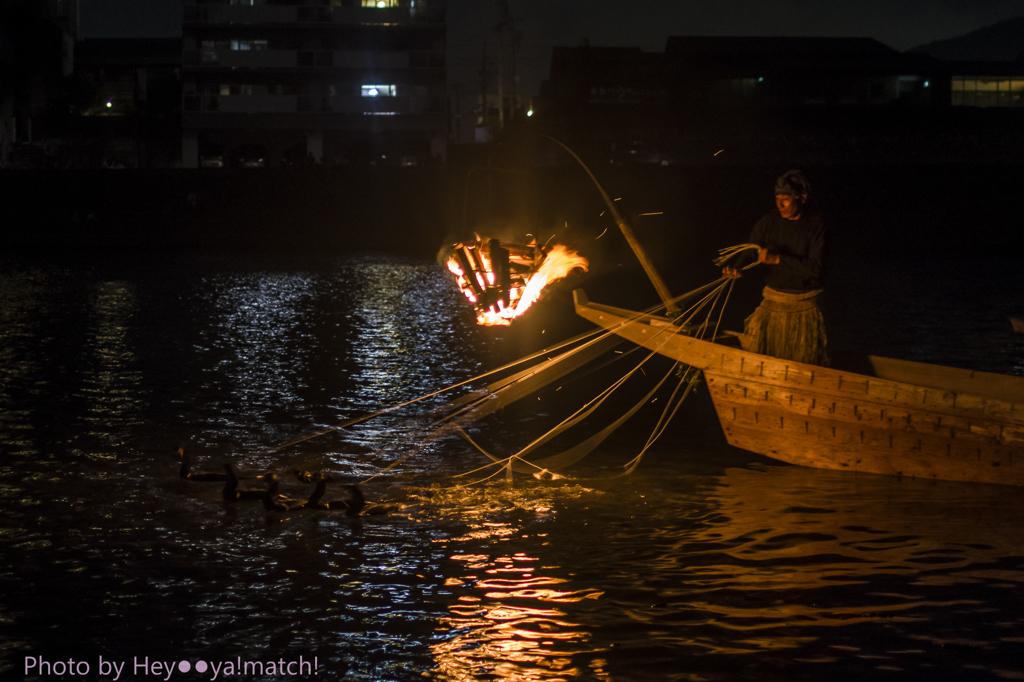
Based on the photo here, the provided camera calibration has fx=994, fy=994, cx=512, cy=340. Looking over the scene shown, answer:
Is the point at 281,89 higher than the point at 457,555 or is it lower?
higher

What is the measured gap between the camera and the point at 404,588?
6.44 m

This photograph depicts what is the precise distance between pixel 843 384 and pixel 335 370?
8679 millimetres

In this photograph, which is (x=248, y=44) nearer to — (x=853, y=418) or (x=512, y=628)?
(x=853, y=418)

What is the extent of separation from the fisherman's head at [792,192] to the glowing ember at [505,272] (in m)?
1.80

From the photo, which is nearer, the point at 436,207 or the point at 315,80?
the point at 436,207

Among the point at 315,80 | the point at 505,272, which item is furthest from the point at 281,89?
the point at 505,272

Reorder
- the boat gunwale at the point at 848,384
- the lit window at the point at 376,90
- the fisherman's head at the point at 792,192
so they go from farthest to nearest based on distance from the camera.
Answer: the lit window at the point at 376,90
the fisherman's head at the point at 792,192
the boat gunwale at the point at 848,384

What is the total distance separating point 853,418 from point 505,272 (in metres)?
3.21

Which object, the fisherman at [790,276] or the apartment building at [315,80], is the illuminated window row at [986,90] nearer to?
the apartment building at [315,80]

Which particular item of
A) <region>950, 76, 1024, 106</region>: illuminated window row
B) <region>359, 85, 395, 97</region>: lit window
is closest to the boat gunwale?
<region>359, 85, 395, 97</region>: lit window

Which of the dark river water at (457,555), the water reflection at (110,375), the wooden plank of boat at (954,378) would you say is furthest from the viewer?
the water reflection at (110,375)

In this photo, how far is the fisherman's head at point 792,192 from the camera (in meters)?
8.36

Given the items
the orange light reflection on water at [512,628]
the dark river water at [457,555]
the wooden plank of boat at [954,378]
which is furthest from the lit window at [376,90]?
the orange light reflection on water at [512,628]

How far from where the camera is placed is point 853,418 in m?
8.46
